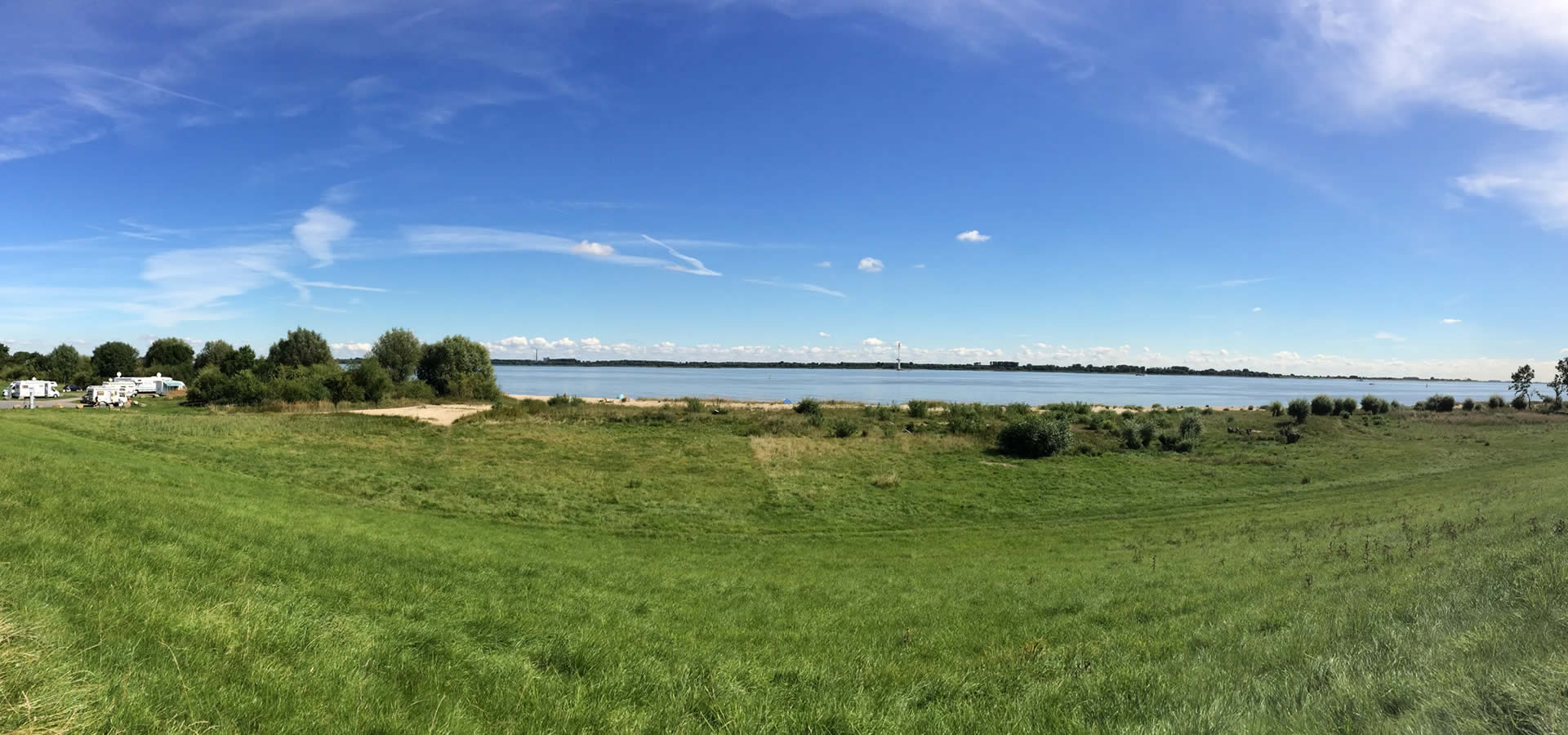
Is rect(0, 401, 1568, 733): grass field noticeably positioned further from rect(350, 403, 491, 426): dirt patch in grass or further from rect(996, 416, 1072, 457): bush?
rect(350, 403, 491, 426): dirt patch in grass

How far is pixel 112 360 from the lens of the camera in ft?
342

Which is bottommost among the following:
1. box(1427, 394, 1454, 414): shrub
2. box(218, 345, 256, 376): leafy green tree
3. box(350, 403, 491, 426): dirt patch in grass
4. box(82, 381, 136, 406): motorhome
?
box(350, 403, 491, 426): dirt patch in grass

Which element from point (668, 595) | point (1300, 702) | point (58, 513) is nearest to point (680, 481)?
point (668, 595)

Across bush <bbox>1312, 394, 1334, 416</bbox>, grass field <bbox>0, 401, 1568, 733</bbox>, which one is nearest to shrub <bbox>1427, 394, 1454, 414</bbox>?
bush <bbox>1312, 394, 1334, 416</bbox>

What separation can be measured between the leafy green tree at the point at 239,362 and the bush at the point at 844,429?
78129 millimetres

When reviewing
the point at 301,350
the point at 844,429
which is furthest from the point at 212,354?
the point at 844,429

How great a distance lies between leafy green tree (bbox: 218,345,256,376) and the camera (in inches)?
3342

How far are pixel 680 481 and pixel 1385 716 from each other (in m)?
28.9

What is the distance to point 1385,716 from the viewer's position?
4207 millimetres

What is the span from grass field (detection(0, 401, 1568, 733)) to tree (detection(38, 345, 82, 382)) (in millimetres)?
116933

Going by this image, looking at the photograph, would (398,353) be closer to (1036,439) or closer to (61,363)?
(61,363)

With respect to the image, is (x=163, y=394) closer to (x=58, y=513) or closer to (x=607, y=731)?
(x=58, y=513)

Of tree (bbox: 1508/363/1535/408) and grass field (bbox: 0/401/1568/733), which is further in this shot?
tree (bbox: 1508/363/1535/408)

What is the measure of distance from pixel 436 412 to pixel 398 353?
113 feet
